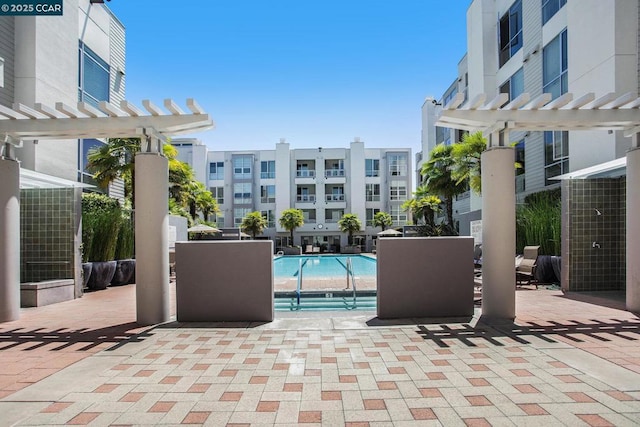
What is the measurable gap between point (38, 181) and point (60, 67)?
6.22m

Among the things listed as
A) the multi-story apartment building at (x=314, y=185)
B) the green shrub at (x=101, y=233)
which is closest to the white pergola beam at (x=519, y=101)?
the green shrub at (x=101, y=233)

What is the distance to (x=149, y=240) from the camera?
6.20m

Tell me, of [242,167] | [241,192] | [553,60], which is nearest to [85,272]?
[553,60]

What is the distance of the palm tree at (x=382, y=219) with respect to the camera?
38594mm

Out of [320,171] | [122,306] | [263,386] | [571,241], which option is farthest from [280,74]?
[320,171]

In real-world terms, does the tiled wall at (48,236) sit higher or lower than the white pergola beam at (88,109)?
lower

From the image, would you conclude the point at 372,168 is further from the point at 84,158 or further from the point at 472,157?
the point at 84,158

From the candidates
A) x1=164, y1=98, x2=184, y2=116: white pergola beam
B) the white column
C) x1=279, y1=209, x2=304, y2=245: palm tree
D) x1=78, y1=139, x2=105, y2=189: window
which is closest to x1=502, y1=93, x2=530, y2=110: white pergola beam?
the white column

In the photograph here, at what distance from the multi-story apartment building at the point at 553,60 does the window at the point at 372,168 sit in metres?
21.5

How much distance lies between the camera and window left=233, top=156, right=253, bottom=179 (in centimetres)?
4222

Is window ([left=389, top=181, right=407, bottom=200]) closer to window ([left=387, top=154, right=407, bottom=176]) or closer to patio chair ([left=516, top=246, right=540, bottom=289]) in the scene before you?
window ([left=387, top=154, right=407, bottom=176])

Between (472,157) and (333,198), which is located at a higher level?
(333,198)

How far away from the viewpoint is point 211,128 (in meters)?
6.69

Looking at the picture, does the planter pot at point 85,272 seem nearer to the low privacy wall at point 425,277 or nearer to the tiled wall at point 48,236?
the tiled wall at point 48,236
